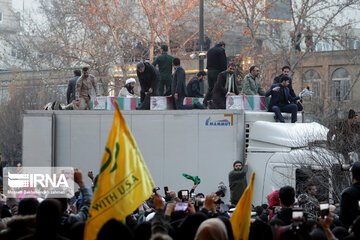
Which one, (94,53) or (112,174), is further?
(94,53)

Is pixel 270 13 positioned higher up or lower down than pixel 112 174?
higher up

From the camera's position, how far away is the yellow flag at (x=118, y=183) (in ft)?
23.0

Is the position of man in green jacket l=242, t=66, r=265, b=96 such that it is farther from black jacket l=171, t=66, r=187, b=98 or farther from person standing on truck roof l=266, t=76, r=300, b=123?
black jacket l=171, t=66, r=187, b=98

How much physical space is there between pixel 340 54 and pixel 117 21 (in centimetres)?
1611

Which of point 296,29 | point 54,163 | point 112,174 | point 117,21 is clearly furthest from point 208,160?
point 117,21

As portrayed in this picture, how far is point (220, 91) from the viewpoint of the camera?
18.6m

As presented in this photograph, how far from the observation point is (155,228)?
7082 millimetres

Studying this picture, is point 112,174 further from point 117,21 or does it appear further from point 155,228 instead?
point 117,21

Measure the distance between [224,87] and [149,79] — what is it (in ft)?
7.23

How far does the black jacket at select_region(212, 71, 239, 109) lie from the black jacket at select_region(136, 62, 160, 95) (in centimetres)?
172

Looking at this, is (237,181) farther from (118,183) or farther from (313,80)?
(313,80)

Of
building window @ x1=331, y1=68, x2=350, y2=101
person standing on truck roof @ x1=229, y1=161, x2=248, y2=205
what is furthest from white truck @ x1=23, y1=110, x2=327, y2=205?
building window @ x1=331, y1=68, x2=350, y2=101

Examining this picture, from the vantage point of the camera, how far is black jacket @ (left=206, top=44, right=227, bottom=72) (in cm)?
1916

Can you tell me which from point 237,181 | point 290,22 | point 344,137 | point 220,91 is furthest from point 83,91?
point 290,22
